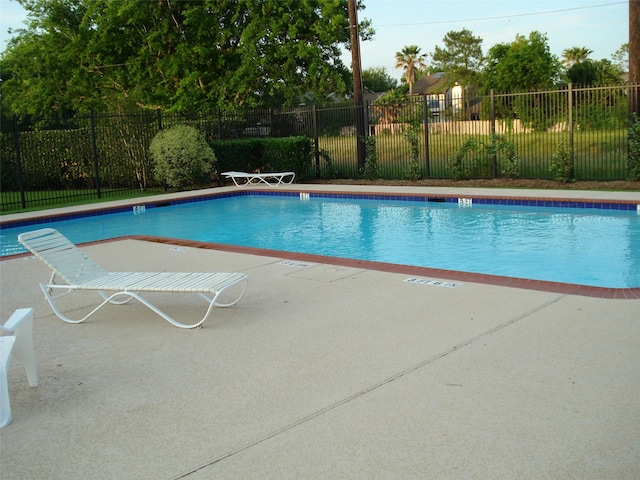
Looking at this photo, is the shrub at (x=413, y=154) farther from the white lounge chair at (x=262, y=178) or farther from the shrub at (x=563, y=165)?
the shrub at (x=563, y=165)

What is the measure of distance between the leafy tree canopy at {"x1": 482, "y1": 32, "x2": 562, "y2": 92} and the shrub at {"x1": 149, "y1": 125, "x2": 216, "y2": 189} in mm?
26705

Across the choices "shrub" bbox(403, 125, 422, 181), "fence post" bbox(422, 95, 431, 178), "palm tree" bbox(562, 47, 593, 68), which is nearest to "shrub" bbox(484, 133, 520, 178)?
"fence post" bbox(422, 95, 431, 178)

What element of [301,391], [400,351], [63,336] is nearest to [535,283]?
[400,351]

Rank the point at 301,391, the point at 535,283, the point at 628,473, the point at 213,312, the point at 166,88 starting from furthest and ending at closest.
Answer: the point at 166,88 → the point at 535,283 → the point at 213,312 → the point at 301,391 → the point at 628,473

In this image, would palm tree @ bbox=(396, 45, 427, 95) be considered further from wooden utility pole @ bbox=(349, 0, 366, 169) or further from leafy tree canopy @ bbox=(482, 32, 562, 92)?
wooden utility pole @ bbox=(349, 0, 366, 169)

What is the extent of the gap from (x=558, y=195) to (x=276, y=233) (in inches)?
218

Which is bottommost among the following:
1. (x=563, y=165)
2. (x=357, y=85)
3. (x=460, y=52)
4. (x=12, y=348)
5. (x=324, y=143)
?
(x=12, y=348)

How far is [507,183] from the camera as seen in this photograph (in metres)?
15.3

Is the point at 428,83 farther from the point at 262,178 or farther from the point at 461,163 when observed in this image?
the point at 461,163

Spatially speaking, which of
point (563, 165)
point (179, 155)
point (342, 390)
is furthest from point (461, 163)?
point (342, 390)

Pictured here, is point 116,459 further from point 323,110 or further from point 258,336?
point 323,110

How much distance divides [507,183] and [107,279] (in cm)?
1165

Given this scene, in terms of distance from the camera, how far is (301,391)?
12.3 ft

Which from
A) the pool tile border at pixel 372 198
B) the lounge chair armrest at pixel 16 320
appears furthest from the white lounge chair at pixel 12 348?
the pool tile border at pixel 372 198
